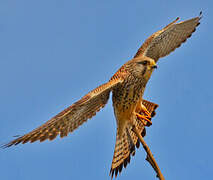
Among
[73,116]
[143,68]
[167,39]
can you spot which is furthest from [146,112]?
[167,39]

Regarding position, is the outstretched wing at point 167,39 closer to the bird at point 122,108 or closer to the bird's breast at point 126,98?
the bird at point 122,108

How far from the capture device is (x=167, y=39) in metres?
6.33

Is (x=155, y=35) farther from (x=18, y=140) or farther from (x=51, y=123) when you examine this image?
(x=18, y=140)

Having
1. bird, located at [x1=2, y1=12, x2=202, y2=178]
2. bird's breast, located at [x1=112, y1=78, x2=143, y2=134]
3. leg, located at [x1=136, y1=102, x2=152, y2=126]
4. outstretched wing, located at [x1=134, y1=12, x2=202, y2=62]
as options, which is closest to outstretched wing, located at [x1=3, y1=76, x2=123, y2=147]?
bird, located at [x1=2, y1=12, x2=202, y2=178]

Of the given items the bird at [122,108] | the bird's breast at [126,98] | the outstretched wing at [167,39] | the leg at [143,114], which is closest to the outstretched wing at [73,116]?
the bird at [122,108]

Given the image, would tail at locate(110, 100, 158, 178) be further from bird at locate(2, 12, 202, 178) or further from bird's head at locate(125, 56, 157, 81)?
bird's head at locate(125, 56, 157, 81)

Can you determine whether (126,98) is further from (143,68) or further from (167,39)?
(167,39)

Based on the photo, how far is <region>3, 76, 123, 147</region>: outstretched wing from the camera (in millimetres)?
4468

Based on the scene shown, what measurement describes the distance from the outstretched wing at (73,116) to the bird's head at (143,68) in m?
0.22

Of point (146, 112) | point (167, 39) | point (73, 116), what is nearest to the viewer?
point (73, 116)

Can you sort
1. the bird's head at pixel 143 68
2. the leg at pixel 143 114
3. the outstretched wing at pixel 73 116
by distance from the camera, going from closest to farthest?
the outstretched wing at pixel 73 116 < the bird's head at pixel 143 68 < the leg at pixel 143 114

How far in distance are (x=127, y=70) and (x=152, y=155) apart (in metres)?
1.53

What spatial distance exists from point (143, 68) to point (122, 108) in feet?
2.06

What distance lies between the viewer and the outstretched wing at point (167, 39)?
240 inches
